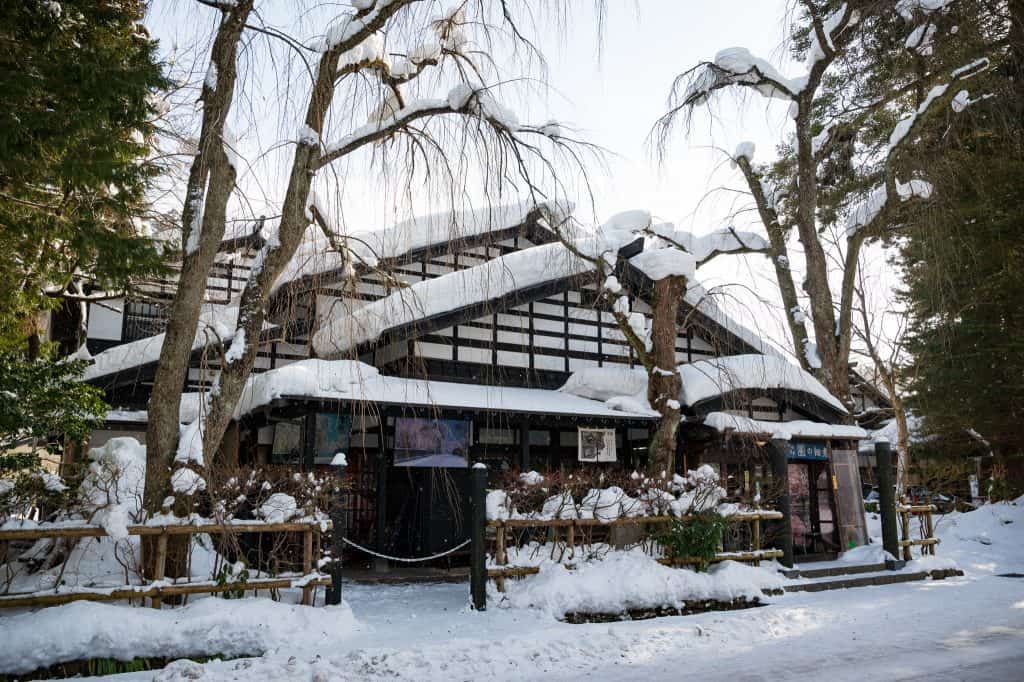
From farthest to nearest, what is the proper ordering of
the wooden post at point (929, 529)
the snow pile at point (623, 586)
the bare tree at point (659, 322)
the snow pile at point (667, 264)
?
the wooden post at point (929, 529)
the snow pile at point (667, 264)
the bare tree at point (659, 322)
the snow pile at point (623, 586)

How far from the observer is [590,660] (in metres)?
5.91

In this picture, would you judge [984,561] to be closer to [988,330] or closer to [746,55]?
[988,330]

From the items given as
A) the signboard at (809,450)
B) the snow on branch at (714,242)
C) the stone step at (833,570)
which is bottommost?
the stone step at (833,570)

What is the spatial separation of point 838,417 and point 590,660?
10.3m

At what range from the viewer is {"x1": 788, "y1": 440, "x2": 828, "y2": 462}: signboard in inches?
513

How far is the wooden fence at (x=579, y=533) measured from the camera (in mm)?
8039

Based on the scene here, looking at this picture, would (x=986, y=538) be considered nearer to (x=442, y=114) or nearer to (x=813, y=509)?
(x=813, y=509)

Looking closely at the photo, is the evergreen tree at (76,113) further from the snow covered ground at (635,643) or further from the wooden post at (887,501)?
the wooden post at (887,501)

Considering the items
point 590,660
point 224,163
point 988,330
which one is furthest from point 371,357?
point 988,330

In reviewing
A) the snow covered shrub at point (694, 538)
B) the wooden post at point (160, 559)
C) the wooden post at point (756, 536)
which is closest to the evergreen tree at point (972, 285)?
the wooden post at point (756, 536)

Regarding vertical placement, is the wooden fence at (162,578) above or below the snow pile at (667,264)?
below

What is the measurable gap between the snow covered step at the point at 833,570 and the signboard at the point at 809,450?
6.92ft

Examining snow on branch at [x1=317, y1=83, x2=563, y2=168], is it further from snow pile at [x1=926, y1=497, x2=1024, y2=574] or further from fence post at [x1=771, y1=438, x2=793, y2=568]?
snow pile at [x1=926, y1=497, x2=1024, y2=574]

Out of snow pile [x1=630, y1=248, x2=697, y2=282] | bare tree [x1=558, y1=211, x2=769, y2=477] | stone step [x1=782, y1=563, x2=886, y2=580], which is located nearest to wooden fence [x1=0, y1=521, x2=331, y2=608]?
bare tree [x1=558, y1=211, x2=769, y2=477]
